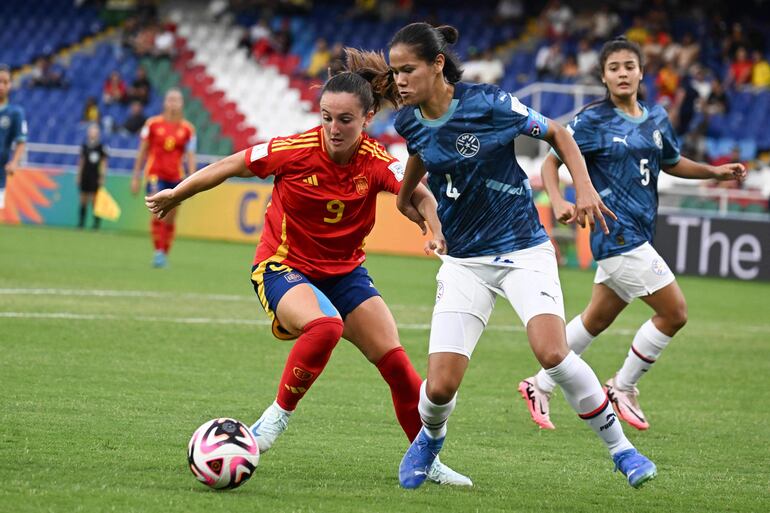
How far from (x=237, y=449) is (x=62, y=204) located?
22.3 m

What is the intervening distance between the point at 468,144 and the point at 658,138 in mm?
2579

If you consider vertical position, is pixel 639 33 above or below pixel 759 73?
above

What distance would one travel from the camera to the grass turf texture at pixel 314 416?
5801 millimetres

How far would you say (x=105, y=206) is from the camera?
1035 inches

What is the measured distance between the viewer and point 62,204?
27172mm

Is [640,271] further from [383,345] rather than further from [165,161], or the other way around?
[165,161]

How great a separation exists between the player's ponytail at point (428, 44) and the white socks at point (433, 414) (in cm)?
156

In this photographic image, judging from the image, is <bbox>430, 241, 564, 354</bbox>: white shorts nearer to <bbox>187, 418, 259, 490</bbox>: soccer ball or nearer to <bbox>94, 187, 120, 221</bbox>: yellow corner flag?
<bbox>187, 418, 259, 490</bbox>: soccer ball

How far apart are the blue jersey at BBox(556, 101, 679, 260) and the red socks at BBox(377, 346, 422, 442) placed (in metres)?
2.26

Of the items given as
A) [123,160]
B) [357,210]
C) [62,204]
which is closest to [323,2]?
[123,160]

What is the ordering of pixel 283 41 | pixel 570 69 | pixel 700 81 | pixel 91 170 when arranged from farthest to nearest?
pixel 283 41
pixel 570 69
pixel 91 170
pixel 700 81

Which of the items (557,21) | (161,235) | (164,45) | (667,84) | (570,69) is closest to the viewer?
(161,235)

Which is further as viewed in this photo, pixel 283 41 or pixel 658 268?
pixel 283 41

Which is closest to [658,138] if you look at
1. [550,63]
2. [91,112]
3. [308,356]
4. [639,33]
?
[308,356]
